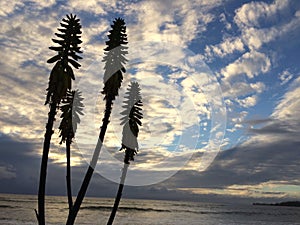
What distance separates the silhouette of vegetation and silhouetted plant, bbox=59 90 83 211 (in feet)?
27.3

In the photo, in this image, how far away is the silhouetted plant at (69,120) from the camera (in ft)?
113

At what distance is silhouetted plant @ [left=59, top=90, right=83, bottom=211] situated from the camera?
34.5m

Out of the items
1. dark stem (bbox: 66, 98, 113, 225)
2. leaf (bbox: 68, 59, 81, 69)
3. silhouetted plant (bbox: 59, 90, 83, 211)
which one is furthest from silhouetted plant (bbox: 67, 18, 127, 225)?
silhouetted plant (bbox: 59, 90, 83, 211)

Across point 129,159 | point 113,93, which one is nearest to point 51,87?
point 113,93

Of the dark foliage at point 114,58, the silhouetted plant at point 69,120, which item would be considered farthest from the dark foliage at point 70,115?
the dark foliage at point 114,58

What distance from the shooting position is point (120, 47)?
2891 cm

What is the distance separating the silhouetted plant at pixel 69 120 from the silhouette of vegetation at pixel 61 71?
833 centimetres

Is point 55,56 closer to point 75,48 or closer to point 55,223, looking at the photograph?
point 75,48

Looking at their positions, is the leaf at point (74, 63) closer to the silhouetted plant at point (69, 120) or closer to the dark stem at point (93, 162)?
the dark stem at point (93, 162)

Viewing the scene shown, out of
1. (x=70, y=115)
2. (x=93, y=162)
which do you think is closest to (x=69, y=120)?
(x=70, y=115)

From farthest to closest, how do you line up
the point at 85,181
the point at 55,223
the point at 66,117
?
the point at 55,223, the point at 66,117, the point at 85,181

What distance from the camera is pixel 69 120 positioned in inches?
1357

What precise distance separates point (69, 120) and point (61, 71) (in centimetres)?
935

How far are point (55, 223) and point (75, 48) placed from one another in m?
61.7
